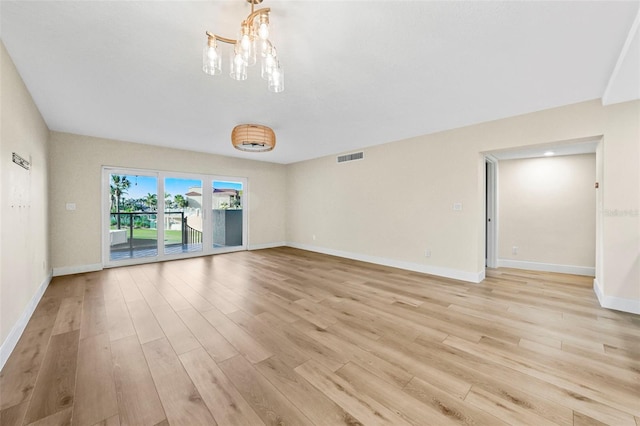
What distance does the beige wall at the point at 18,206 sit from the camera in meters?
2.02

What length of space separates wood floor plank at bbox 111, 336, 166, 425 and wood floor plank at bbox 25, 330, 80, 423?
0.78 ft

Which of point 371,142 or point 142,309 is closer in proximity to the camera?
point 142,309

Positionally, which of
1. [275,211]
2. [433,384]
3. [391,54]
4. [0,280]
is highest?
[391,54]

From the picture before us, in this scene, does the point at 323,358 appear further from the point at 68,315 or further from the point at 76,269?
the point at 76,269

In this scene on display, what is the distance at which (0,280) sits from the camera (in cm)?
A: 192

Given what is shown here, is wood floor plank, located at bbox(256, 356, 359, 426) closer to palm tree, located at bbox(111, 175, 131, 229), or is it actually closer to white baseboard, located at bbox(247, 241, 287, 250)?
palm tree, located at bbox(111, 175, 131, 229)

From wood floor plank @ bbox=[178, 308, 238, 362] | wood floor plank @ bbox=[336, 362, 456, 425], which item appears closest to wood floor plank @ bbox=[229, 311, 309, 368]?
wood floor plank @ bbox=[178, 308, 238, 362]

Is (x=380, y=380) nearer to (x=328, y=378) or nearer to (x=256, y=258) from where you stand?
(x=328, y=378)

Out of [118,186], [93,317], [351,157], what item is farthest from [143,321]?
[351,157]

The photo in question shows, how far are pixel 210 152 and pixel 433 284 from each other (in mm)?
5606

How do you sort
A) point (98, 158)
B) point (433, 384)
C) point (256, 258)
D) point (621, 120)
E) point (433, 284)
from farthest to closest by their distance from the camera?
point (256, 258) < point (98, 158) < point (433, 284) < point (621, 120) < point (433, 384)

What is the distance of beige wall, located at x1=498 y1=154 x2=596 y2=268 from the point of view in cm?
448

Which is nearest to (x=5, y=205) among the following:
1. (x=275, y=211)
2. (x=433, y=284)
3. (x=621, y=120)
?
(x=433, y=284)

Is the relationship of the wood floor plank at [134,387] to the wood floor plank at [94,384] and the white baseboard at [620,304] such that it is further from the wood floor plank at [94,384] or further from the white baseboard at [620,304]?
the white baseboard at [620,304]
